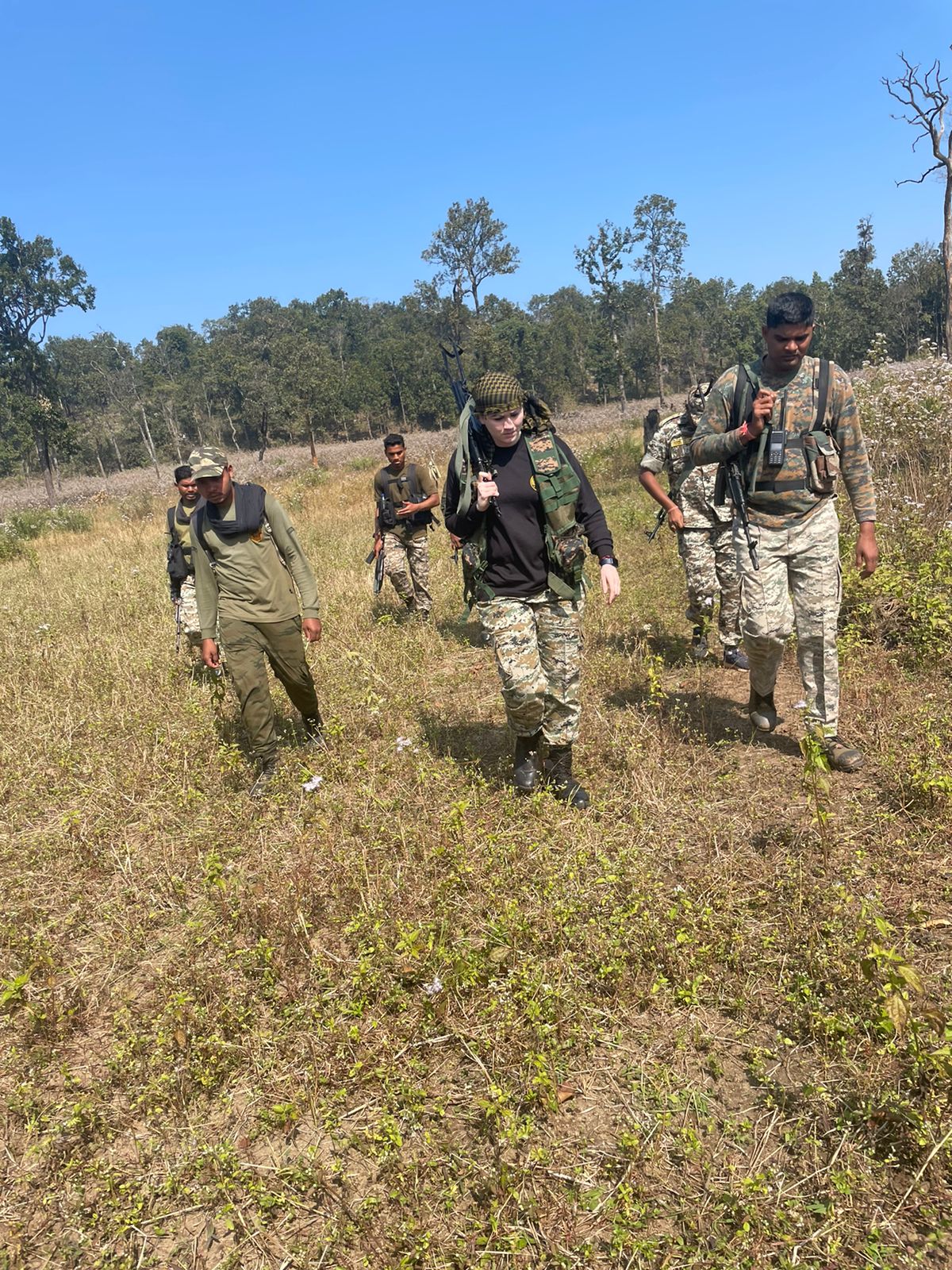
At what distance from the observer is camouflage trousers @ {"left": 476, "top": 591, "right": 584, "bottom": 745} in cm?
364

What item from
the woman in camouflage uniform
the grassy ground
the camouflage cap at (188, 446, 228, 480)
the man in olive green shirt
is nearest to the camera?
the grassy ground

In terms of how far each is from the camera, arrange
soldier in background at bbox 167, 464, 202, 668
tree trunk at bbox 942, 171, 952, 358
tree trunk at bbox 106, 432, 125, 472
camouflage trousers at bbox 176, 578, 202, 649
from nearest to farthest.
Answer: soldier in background at bbox 167, 464, 202, 668
camouflage trousers at bbox 176, 578, 202, 649
tree trunk at bbox 942, 171, 952, 358
tree trunk at bbox 106, 432, 125, 472

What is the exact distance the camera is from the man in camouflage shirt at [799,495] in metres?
3.68

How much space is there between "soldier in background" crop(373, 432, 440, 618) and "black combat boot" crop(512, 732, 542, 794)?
3.49m

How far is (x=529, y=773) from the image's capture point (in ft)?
12.8

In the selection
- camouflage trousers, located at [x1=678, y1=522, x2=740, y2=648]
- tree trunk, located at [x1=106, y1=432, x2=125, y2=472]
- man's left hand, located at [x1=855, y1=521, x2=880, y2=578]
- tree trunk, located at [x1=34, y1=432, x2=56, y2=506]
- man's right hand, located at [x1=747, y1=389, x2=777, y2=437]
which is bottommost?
camouflage trousers, located at [x1=678, y1=522, x2=740, y2=648]

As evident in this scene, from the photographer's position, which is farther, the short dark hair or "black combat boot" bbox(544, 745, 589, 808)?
"black combat boot" bbox(544, 745, 589, 808)

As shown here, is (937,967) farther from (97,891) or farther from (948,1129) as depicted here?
(97,891)

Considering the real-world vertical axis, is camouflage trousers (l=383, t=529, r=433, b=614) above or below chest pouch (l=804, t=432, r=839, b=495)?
below

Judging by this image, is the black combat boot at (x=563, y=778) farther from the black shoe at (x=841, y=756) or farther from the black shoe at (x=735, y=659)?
the black shoe at (x=735, y=659)

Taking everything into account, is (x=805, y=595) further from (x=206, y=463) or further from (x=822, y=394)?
(x=206, y=463)

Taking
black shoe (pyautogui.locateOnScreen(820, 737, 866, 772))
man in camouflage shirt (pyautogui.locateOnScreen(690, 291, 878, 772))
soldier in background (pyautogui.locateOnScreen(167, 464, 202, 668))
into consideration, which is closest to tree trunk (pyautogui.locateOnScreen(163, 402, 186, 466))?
soldier in background (pyautogui.locateOnScreen(167, 464, 202, 668))

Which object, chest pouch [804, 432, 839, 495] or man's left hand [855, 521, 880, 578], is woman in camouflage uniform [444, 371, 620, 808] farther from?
man's left hand [855, 521, 880, 578]

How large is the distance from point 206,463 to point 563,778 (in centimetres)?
260
